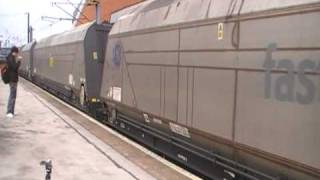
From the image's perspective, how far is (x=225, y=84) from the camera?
8680 millimetres

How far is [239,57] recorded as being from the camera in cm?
820

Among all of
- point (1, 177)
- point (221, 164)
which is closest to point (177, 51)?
point (221, 164)

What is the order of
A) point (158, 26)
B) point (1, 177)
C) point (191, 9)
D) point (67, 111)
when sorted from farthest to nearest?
point (67, 111), point (158, 26), point (191, 9), point (1, 177)

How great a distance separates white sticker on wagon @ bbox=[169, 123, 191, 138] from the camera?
10.5 metres

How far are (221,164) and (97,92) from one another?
12.8 meters

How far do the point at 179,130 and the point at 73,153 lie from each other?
2.55 metres

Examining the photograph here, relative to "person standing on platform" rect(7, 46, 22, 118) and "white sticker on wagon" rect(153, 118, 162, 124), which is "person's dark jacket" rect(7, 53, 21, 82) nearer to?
"person standing on platform" rect(7, 46, 22, 118)

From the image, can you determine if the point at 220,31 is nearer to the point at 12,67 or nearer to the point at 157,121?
the point at 157,121

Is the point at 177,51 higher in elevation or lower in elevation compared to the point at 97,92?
higher

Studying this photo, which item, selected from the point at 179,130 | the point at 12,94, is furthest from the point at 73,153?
the point at 12,94

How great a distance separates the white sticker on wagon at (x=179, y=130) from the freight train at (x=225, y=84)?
23 millimetres

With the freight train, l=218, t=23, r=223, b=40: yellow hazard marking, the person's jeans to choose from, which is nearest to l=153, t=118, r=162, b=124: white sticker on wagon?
the freight train

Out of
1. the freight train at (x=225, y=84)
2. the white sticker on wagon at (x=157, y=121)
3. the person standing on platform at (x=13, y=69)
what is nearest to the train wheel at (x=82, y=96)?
the person standing on platform at (x=13, y=69)

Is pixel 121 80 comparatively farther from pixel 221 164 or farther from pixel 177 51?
pixel 221 164
